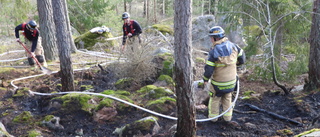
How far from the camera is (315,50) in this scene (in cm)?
648

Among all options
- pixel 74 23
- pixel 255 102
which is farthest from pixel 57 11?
pixel 74 23

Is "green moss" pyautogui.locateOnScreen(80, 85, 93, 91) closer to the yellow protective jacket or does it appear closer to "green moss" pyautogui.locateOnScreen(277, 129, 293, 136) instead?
the yellow protective jacket

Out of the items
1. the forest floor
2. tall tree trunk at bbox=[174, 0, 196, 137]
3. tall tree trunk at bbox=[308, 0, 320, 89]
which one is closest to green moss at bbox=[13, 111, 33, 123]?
the forest floor

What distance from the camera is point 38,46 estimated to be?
29.7ft

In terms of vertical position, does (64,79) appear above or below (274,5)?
below

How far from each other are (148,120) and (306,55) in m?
5.81

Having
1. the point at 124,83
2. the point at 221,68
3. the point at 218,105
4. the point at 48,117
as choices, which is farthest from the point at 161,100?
the point at 48,117

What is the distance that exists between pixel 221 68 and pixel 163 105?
1.65 meters

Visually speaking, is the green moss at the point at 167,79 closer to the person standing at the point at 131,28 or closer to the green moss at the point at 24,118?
the person standing at the point at 131,28

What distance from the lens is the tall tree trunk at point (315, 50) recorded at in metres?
6.36

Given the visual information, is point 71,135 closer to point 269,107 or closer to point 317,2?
point 269,107

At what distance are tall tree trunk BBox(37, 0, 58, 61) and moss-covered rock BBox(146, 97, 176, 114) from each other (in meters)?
5.62

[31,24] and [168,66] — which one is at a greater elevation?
[31,24]

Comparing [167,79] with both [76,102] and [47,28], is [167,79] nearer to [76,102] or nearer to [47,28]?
[76,102]
